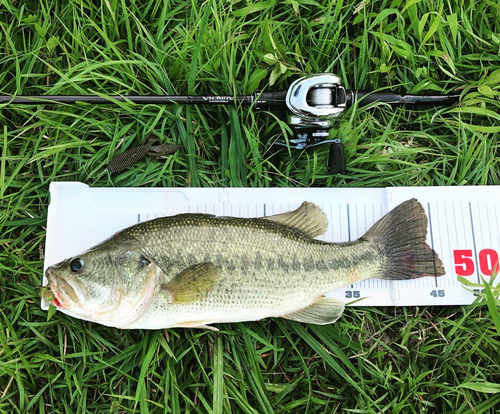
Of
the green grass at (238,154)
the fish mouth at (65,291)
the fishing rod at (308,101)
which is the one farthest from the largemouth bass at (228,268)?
the fishing rod at (308,101)

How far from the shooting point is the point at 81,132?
297 centimetres

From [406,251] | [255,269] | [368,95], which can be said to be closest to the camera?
[255,269]

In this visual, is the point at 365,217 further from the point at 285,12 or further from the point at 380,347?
the point at 285,12

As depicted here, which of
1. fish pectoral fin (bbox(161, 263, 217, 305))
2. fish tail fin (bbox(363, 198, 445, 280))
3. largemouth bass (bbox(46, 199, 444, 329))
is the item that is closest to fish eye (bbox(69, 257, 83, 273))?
largemouth bass (bbox(46, 199, 444, 329))

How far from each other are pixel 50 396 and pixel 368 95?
10.4ft

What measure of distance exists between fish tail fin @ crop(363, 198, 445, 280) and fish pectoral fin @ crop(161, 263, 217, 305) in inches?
44.8

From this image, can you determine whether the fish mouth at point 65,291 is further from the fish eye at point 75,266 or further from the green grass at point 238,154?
the green grass at point 238,154

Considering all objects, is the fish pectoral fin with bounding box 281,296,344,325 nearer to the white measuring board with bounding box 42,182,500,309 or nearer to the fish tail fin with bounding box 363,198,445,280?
the white measuring board with bounding box 42,182,500,309

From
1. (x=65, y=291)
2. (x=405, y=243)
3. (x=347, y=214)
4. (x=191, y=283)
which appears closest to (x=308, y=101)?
(x=347, y=214)

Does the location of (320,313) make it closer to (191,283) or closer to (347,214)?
(347,214)

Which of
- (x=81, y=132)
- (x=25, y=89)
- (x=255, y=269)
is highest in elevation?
(x=25, y=89)

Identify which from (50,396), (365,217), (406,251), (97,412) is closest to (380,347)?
(406,251)

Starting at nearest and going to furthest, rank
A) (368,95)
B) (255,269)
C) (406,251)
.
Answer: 1. (255,269)
2. (406,251)
3. (368,95)

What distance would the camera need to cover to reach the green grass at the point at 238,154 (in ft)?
8.87
